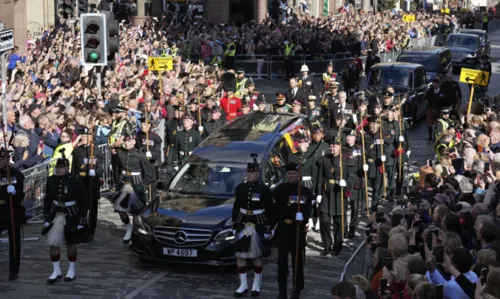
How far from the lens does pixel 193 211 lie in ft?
48.6

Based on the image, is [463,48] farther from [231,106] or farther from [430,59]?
[231,106]

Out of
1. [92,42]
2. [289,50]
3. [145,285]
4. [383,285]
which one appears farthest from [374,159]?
[289,50]

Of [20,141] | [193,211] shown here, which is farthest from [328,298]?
[20,141]

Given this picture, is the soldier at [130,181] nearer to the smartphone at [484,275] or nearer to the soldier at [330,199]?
the soldier at [330,199]

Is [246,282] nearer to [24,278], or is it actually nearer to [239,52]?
[24,278]

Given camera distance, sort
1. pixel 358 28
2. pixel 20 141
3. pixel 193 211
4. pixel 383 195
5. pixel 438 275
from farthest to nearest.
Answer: pixel 358 28, pixel 383 195, pixel 20 141, pixel 193 211, pixel 438 275

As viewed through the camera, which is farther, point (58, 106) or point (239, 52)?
point (239, 52)

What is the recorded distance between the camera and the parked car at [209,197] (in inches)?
567

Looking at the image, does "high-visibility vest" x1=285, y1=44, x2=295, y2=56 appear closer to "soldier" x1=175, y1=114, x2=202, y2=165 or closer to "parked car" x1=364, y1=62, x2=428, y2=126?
"parked car" x1=364, y1=62, x2=428, y2=126

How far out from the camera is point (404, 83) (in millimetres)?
29469

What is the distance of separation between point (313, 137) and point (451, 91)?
10170 millimetres

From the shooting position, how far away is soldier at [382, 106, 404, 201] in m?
19.2

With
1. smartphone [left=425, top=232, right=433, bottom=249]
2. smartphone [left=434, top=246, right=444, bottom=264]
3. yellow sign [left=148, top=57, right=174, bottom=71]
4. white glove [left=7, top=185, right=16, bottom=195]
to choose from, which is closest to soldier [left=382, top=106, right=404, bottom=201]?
yellow sign [left=148, top=57, right=174, bottom=71]

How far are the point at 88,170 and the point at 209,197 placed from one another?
2.44 m
